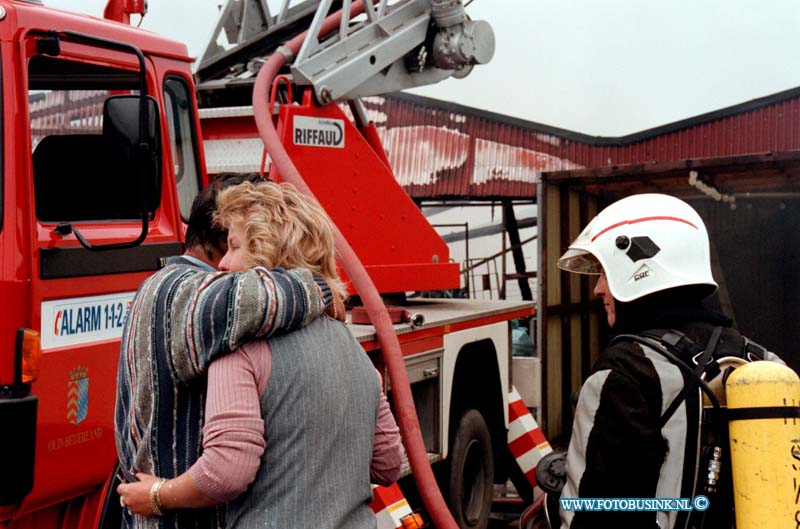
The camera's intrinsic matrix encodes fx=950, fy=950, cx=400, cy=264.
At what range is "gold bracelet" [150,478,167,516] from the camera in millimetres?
2074

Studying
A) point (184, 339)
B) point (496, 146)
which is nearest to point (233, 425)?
point (184, 339)

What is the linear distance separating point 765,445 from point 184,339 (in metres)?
1.26

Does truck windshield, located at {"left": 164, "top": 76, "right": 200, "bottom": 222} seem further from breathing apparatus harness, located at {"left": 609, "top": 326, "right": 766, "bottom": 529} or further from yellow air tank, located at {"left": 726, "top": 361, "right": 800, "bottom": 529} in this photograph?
yellow air tank, located at {"left": 726, "top": 361, "right": 800, "bottom": 529}

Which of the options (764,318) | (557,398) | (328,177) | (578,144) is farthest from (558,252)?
(578,144)

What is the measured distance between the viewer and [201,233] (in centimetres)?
238

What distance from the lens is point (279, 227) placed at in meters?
2.18

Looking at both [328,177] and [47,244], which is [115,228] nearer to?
[47,244]

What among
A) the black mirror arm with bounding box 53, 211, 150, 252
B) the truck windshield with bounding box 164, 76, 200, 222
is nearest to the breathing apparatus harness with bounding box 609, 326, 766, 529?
the black mirror arm with bounding box 53, 211, 150, 252

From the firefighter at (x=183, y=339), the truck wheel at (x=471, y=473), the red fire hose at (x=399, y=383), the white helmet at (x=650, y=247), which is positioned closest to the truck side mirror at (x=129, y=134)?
the firefighter at (x=183, y=339)

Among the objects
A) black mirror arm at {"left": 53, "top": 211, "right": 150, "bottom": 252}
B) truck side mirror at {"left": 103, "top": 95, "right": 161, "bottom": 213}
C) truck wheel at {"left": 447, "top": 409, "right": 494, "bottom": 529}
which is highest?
truck side mirror at {"left": 103, "top": 95, "right": 161, "bottom": 213}

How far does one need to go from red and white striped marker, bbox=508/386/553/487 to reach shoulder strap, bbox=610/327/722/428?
386 cm

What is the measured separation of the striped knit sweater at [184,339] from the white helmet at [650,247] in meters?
0.78

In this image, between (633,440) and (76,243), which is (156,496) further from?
(76,243)

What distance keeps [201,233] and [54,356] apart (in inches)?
43.4
